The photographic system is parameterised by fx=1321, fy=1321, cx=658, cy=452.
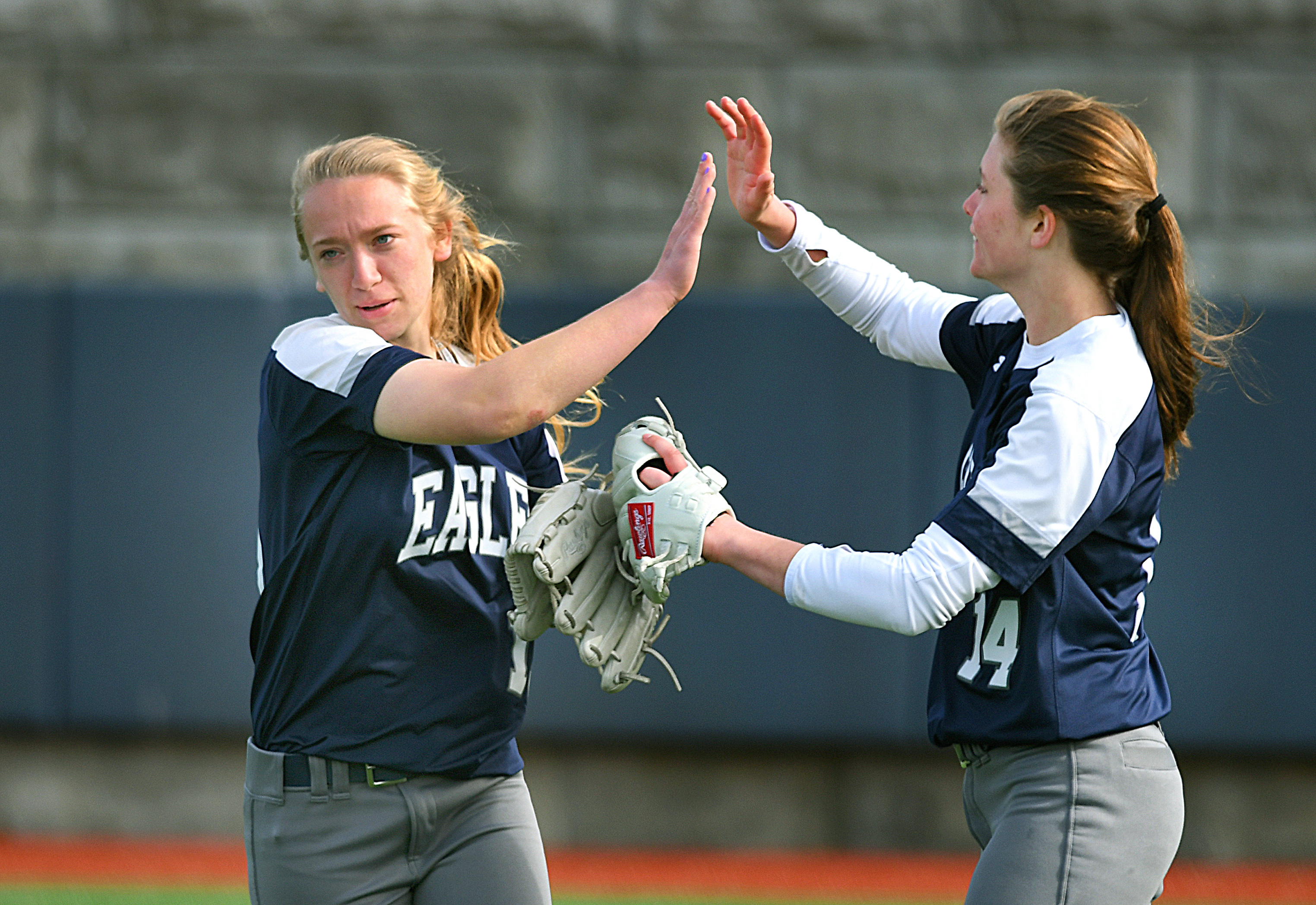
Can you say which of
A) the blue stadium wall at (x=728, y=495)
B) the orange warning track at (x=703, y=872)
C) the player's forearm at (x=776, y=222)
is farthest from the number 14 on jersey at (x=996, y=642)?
the blue stadium wall at (x=728, y=495)

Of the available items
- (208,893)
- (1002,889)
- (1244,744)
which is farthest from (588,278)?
(1002,889)

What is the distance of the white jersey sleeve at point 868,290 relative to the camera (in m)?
2.59

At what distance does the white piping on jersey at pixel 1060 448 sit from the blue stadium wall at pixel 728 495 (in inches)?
126

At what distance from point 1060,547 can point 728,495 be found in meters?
3.33

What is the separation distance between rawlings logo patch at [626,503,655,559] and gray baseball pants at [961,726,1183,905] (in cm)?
64

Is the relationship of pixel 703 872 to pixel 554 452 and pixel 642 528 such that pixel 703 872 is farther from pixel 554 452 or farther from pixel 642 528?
pixel 642 528

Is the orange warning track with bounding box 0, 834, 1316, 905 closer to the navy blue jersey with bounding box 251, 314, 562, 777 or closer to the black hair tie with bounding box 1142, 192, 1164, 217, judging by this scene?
the navy blue jersey with bounding box 251, 314, 562, 777

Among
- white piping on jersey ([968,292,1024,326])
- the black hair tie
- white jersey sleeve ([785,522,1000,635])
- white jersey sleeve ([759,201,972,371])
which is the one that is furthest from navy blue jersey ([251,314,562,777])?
the black hair tie

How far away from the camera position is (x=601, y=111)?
19.4ft

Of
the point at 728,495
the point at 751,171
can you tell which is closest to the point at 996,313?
the point at 751,171

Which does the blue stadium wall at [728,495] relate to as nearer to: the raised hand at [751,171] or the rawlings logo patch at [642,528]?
the raised hand at [751,171]

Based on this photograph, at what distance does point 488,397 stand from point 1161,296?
3.53 feet

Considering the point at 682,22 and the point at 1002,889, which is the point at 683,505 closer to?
the point at 1002,889

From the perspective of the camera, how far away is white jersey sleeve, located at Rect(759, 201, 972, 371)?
259cm
